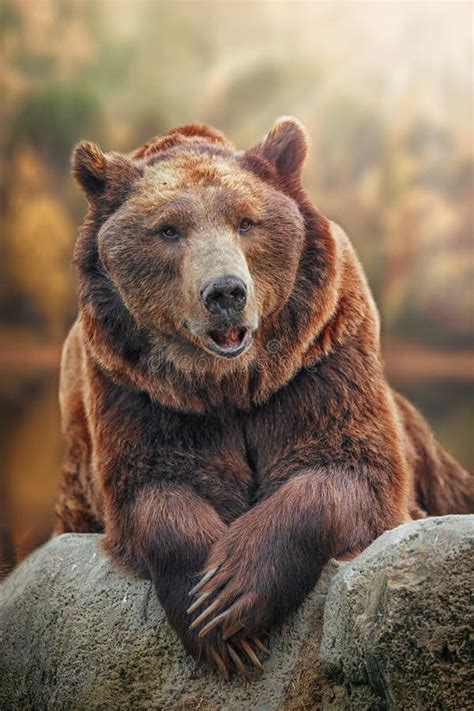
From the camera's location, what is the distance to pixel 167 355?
4.93 metres

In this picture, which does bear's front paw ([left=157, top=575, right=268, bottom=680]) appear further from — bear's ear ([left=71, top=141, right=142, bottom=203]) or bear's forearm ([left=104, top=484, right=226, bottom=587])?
bear's ear ([left=71, top=141, right=142, bottom=203])

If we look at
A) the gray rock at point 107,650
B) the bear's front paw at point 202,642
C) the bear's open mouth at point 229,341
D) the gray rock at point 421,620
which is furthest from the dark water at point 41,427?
the gray rock at point 421,620

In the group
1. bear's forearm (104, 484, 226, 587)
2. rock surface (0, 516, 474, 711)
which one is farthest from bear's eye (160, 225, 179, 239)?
rock surface (0, 516, 474, 711)

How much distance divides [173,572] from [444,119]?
12.4 metres

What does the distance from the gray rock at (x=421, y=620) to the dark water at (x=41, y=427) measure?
9.93 metres

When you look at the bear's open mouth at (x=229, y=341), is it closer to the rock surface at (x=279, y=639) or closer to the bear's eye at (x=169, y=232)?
the bear's eye at (x=169, y=232)

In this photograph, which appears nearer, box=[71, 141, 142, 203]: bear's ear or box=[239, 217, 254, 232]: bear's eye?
box=[239, 217, 254, 232]: bear's eye

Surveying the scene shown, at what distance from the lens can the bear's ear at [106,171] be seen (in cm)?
512

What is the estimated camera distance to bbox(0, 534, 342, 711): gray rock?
453 cm

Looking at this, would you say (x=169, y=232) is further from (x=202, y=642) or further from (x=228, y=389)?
(x=202, y=642)

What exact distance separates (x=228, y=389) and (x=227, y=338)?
18.2 inches

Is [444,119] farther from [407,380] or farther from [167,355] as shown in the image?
[167,355]

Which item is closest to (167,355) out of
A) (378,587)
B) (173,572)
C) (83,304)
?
(83,304)

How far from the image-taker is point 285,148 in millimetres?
5266
